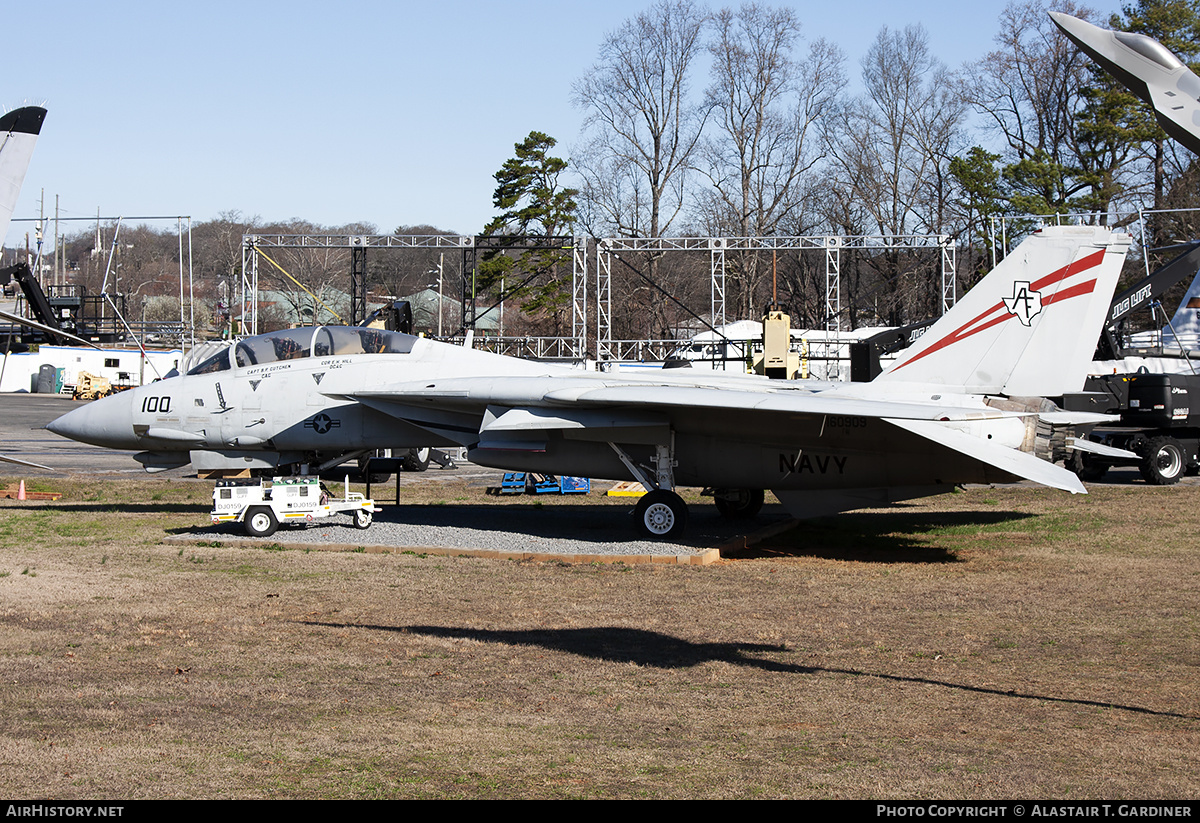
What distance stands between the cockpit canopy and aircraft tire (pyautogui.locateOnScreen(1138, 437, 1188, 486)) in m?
16.0

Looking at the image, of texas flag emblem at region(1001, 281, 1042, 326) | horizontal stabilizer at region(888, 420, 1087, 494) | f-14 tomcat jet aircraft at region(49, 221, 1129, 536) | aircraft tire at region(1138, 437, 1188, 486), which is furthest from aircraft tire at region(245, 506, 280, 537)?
aircraft tire at region(1138, 437, 1188, 486)

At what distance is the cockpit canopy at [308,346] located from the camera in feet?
49.1

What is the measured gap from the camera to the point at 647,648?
7922mm

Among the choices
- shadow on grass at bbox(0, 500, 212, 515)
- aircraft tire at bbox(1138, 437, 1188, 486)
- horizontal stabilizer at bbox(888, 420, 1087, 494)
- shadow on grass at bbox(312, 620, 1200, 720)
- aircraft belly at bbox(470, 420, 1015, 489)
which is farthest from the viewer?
aircraft tire at bbox(1138, 437, 1188, 486)

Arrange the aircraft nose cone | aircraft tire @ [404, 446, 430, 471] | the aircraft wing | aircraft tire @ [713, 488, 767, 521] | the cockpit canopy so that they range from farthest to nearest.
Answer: aircraft tire @ [404, 446, 430, 471], aircraft tire @ [713, 488, 767, 521], the cockpit canopy, the aircraft nose cone, the aircraft wing

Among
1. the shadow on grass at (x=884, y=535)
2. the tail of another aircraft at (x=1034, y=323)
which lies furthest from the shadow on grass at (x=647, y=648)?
the tail of another aircraft at (x=1034, y=323)

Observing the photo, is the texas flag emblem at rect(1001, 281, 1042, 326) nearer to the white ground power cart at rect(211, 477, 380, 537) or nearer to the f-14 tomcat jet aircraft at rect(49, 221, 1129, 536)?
the f-14 tomcat jet aircraft at rect(49, 221, 1129, 536)

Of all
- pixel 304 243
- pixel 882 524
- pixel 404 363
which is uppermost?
pixel 304 243

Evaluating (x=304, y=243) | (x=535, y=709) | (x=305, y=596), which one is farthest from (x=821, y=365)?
(x=535, y=709)

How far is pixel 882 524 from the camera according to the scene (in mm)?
16125

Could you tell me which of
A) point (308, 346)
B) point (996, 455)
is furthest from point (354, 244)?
point (996, 455)

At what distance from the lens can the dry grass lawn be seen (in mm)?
4980

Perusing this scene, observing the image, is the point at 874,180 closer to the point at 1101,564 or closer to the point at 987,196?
the point at 987,196
